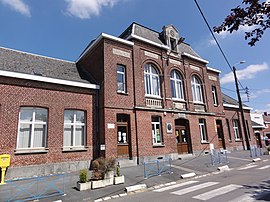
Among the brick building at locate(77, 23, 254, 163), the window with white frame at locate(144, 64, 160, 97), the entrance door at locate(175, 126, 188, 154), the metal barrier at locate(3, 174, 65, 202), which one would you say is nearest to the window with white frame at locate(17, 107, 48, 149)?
the metal barrier at locate(3, 174, 65, 202)

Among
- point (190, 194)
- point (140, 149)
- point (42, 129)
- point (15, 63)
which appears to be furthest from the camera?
point (140, 149)

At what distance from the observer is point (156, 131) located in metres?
14.8

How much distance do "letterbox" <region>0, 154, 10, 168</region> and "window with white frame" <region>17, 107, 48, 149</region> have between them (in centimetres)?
112

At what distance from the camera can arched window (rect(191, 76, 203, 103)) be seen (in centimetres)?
1895

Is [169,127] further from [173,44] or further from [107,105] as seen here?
[173,44]

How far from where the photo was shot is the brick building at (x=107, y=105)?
10539mm

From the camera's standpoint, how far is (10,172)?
9.44m

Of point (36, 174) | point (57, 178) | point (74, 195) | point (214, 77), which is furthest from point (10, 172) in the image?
point (214, 77)

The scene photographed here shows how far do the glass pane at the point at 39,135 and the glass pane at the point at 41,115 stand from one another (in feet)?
1.16

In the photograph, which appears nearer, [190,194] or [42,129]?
[190,194]

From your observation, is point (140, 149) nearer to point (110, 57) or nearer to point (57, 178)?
point (57, 178)

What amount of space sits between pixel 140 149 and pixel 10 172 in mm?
7538

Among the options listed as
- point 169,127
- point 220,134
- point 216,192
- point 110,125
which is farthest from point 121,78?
point 220,134

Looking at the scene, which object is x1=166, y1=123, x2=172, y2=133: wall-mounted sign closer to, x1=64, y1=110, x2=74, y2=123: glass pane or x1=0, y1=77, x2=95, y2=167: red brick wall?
x1=0, y1=77, x2=95, y2=167: red brick wall
